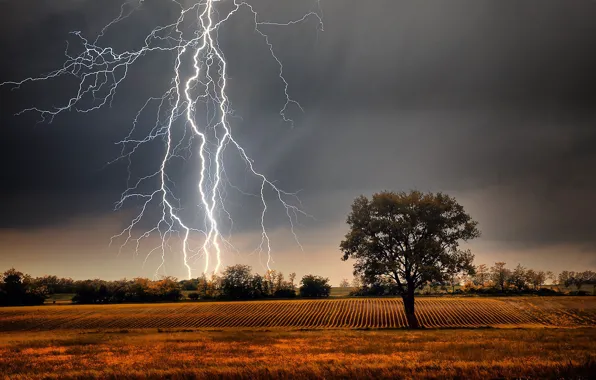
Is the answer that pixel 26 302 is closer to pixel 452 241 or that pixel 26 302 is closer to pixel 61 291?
pixel 61 291

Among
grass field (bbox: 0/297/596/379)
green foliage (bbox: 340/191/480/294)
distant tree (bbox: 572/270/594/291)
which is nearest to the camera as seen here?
grass field (bbox: 0/297/596/379)

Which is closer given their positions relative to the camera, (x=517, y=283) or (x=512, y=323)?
(x=512, y=323)

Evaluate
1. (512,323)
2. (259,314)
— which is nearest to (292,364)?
(512,323)

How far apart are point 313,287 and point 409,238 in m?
58.8

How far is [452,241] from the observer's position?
32062mm

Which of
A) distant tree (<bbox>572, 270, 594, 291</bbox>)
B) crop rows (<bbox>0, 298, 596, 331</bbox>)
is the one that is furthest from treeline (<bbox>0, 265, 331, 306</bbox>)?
distant tree (<bbox>572, 270, 594, 291</bbox>)

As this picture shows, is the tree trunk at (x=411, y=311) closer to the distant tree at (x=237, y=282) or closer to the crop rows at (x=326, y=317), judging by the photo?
the crop rows at (x=326, y=317)

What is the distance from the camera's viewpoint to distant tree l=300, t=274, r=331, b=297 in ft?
290

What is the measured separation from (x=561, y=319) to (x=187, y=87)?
135 ft

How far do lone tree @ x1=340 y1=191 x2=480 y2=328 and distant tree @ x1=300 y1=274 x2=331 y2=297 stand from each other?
186ft

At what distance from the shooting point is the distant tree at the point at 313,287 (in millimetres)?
88250

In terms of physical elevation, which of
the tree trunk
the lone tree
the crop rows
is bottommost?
the crop rows

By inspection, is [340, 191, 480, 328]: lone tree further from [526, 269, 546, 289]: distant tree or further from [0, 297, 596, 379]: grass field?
[526, 269, 546, 289]: distant tree

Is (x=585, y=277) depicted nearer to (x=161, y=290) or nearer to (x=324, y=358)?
(x=161, y=290)
